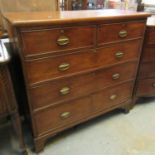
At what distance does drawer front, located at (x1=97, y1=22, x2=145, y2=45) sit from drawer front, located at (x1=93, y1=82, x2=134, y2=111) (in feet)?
1.49

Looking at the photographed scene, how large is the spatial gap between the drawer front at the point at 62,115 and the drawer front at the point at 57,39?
45cm

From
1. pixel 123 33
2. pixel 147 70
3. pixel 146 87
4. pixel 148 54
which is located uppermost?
pixel 123 33

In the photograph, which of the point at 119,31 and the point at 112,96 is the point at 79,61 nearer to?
the point at 119,31

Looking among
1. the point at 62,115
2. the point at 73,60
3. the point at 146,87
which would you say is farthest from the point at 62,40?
the point at 146,87

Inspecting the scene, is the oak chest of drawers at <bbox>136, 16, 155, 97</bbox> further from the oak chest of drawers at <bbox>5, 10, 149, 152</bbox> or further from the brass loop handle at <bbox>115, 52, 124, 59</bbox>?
the brass loop handle at <bbox>115, 52, 124, 59</bbox>

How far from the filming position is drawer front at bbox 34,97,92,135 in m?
1.20

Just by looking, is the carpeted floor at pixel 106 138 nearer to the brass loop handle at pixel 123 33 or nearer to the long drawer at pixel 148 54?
the long drawer at pixel 148 54

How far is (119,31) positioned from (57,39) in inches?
19.9

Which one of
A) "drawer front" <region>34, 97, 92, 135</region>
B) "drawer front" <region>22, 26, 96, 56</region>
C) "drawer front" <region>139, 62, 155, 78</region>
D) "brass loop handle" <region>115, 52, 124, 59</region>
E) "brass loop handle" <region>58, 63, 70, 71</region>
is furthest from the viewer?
"drawer front" <region>139, 62, 155, 78</region>

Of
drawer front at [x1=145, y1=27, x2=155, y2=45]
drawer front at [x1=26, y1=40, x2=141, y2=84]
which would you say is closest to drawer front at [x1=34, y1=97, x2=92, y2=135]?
drawer front at [x1=26, y1=40, x2=141, y2=84]

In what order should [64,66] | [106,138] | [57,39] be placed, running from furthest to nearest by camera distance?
[106,138], [64,66], [57,39]

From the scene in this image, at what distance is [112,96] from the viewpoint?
1.53 metres

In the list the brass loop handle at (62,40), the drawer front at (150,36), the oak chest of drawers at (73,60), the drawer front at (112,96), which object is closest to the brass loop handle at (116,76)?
the oak chest of drawers at (73,60)

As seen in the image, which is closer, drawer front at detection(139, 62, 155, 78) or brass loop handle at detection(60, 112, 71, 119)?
brass loop handle at detection(60, 112, 71, 119)
